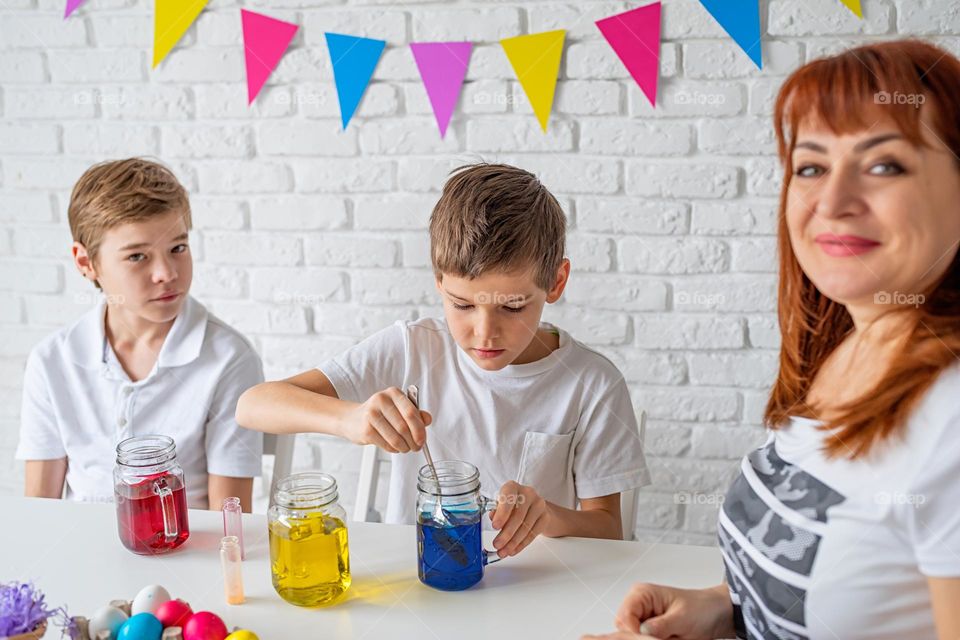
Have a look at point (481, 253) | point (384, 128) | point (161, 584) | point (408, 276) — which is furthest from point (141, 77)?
point (161, 584)

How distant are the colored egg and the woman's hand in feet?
1.46

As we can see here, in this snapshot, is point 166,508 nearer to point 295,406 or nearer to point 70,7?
point 295,406

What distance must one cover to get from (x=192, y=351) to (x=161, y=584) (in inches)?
22.8

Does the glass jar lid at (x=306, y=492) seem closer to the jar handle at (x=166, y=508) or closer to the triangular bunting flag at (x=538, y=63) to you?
the jar handle at (x=166, y=508)

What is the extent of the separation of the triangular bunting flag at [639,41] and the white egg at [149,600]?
1.26m

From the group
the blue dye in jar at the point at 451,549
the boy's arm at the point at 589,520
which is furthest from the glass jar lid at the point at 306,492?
the boy's arm at the point at 589,520

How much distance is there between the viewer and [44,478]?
151 centimetres

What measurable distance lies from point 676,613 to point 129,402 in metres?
0.99

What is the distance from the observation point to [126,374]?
151 cm

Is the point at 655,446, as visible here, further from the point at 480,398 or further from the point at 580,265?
the point at 480,398

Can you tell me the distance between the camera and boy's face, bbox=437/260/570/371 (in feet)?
3.85

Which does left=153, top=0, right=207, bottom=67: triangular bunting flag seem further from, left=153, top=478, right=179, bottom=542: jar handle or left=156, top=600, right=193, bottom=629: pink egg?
left=156, top=600, right=193, bottom=629: pink egg

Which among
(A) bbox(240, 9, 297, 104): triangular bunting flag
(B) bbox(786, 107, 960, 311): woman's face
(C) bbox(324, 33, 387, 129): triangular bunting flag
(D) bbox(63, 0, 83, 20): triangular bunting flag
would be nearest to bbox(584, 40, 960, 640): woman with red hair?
(B) bbox(786, 107, 960, 311): woman's face

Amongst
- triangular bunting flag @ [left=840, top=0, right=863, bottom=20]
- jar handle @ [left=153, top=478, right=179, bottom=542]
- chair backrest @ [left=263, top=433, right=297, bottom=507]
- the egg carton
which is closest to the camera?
the egg carton
